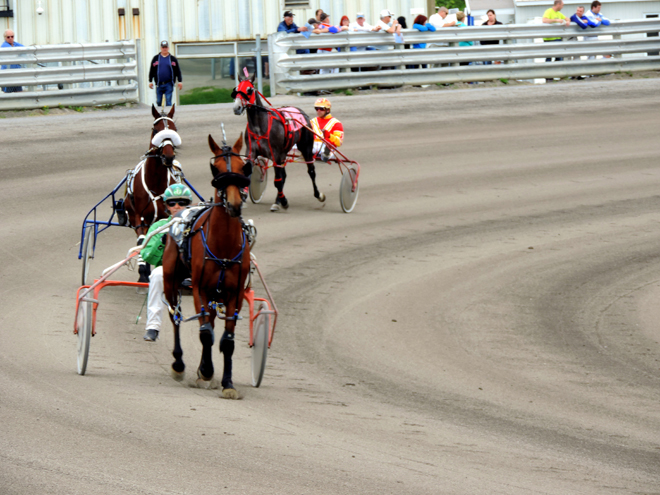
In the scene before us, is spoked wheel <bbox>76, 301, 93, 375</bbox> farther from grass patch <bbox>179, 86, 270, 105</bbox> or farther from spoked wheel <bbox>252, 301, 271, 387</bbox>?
grass patch <bbox>179, 86, 270, 105</bbox>

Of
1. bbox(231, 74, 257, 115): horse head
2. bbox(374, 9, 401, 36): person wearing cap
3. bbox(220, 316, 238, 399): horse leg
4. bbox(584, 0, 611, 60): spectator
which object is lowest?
bbox(220, 316, 238, 399): horse leg

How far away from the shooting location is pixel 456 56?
2256cm

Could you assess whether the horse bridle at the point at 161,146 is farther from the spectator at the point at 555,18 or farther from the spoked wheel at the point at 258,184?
the spectator at the point at 555,18

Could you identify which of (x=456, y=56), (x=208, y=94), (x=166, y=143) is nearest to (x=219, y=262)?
(x=166, y=143)

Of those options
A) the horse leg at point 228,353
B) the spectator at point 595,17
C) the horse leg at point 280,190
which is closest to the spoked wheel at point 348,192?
the horse leg at point 280,190

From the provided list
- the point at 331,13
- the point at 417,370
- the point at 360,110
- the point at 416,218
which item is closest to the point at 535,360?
the point at 417,370

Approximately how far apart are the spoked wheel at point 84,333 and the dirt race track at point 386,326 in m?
0.14

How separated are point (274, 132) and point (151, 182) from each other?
4199mm

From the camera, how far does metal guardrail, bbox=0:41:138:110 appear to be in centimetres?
1933

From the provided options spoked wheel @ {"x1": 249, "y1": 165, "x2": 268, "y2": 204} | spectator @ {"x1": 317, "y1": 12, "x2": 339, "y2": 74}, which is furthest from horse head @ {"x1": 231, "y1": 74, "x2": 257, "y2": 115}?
spectator @ {"x1": 317, "y1": 12, "x2": 339, "y2": 74}

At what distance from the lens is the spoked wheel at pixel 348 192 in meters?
15.3

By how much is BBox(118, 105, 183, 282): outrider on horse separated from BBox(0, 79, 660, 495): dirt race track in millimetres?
991

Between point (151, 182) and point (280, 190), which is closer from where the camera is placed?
point (151, 182)

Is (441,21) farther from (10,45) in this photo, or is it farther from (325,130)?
(10,45)
